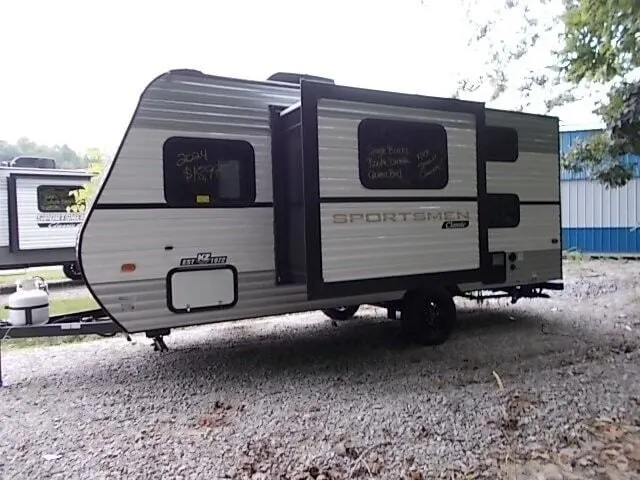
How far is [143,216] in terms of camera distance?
16.0 ft

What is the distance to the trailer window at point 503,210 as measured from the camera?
6.85 metres

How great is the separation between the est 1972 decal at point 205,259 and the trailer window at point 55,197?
7.67 metres

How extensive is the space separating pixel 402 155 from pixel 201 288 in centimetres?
231

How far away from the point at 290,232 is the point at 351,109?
1.26 meters

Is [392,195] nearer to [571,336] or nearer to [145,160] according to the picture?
[145,160]

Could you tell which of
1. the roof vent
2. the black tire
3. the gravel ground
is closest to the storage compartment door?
the gravel ground

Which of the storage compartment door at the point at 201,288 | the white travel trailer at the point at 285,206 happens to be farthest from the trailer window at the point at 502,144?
the storage compartment door at the point at 201,288

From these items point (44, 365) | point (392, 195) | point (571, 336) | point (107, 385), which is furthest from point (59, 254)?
point (571, 336)

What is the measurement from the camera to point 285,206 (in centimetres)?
549

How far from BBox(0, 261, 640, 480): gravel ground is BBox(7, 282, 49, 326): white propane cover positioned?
0.60 m

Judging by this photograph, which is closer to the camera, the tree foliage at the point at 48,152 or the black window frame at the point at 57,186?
the black window frame at the point at 57,186

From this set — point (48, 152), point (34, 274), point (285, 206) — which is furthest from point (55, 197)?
point (285, 206)

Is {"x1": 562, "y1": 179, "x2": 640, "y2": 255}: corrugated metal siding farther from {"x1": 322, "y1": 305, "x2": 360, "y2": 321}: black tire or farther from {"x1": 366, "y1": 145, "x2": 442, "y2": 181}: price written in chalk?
{"x1": 366, "y1": 145, "x2": 442, "y2": 181}: price written in chalk

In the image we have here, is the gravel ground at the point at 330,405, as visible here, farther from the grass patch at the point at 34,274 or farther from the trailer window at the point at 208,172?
the grass patch at the point at 34,274
